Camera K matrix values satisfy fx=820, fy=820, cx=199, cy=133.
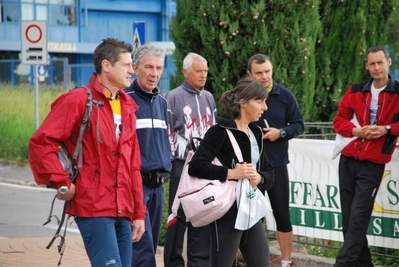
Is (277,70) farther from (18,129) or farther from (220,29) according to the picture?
(18,129)

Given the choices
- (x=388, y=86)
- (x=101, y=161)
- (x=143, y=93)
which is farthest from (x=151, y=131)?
(x=388, y=86)

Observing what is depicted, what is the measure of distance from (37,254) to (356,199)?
12.2 ft

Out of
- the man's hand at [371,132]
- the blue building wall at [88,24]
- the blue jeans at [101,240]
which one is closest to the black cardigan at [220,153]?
the blue jeans at [101,240]

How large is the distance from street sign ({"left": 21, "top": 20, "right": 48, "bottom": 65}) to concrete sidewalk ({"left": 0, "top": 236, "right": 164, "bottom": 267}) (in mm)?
8713

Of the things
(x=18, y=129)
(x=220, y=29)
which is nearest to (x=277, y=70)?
(x=220, y=29)

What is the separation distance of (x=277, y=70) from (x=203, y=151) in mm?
7408

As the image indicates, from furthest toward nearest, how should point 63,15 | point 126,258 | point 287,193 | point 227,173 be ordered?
point 63,15 < point 287,193 < point 227,173 < point 126,258

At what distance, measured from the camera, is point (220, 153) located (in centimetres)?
585

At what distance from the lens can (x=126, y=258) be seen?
5.23m

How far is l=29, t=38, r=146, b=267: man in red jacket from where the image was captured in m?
4.88

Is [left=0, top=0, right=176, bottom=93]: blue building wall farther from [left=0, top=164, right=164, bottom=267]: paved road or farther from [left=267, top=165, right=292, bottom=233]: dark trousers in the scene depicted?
[left=267, top=165, right=292, bottom=233]: dark trousers

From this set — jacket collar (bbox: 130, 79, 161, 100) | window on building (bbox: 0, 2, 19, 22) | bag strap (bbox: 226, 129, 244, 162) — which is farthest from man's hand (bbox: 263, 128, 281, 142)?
window on building (bbox: 0, 2, 19, 22)

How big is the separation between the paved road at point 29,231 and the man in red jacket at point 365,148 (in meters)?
2.20

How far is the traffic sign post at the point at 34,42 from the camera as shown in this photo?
1816 centimetres
